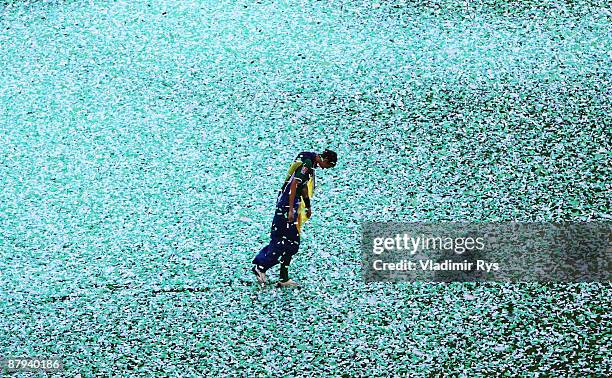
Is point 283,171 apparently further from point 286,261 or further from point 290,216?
point 290,216

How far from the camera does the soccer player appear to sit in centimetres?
504

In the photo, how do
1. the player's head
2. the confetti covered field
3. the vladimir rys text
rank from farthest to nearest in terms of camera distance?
the vladimir rys text, the confetti covered field, the player's head

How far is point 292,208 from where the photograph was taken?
16.6ft

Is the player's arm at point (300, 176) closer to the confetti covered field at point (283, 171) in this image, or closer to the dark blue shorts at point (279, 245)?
the dark blue shorts at point (279, 245)

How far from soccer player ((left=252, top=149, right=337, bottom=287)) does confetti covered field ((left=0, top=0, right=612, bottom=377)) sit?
27 centimetres

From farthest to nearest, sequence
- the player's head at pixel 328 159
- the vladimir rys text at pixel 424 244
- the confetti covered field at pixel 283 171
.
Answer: the vladimir rys text at pixel 424 244
the confetti covered field at pixel 283 171
the player's head at pixel 328 159

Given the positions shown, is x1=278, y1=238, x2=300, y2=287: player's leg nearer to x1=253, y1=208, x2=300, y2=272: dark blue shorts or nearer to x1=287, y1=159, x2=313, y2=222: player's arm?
x1=253, y1=208, x2=300, y2=272: dark blue shorts

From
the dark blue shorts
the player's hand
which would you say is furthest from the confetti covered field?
the player's hand

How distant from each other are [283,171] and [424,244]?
3.89 ft

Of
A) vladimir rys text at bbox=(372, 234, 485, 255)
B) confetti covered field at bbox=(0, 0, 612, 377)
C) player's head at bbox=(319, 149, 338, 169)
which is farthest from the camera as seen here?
vladimir rys text at bbox=(372, 234, 485, 255)

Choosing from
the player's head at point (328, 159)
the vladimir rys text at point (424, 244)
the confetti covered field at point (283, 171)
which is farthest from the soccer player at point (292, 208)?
the vladimir rys text at point (424, 244)

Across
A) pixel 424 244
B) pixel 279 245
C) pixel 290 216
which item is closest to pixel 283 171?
pixel 424 244

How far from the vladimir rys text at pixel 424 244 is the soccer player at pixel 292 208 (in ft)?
2.43

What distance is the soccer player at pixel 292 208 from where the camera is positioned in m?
5.04
